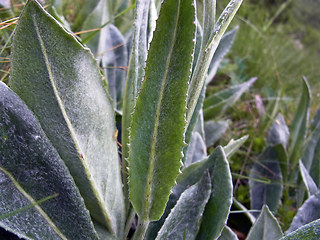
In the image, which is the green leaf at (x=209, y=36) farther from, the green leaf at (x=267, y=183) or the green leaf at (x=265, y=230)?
the green leaf at (x=267, y=183)

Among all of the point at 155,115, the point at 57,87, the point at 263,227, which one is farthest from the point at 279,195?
the point at 57,87

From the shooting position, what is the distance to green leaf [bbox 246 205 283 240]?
2.69 ft

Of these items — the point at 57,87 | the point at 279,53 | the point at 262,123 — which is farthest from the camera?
the point at 279,53

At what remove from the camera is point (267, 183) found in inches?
44.4

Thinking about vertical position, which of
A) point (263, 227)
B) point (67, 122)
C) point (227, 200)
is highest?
point (67, 122)

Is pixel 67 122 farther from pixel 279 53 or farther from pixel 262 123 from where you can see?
pixel 279 53

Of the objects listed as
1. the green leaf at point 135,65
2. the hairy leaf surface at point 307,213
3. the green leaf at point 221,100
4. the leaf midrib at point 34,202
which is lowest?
the hairy leaf surface at point 307,213

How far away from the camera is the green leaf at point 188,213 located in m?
0.74

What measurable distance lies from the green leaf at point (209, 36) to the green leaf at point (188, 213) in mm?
213

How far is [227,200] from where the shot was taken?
2.47ft

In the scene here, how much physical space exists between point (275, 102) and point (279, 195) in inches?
27.9

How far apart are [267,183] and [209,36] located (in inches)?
26.0

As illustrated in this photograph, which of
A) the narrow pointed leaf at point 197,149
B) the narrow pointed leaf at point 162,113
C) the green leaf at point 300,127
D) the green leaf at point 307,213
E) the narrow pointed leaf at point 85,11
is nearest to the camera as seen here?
the narrow pointed leaf at point 162,113

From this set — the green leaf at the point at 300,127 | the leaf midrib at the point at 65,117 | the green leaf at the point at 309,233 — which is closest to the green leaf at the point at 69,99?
the leaf midrib at the point at 65,117
